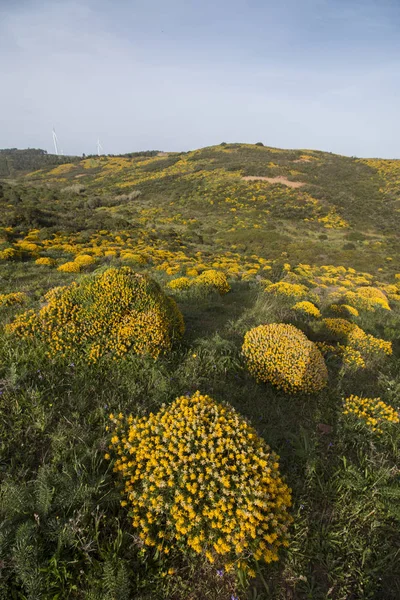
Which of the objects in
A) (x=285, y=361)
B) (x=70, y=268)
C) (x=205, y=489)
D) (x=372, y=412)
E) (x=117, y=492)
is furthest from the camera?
(x=70, y=268)

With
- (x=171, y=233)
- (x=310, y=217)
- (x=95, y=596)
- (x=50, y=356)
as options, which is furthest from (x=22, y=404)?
(x=310, y=217)

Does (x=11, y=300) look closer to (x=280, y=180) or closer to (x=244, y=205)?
(x=244, y=205)

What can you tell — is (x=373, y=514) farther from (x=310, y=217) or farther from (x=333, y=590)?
(x=310, y=217)

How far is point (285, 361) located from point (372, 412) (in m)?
1.38

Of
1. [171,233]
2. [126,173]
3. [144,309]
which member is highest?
[126,173]

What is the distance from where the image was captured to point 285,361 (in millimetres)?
4789

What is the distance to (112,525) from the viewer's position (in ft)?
7.78

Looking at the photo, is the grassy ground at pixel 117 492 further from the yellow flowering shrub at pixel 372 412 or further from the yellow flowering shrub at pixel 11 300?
the yellow flowering shrub at pixel 11 300

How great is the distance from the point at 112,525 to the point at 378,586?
2.20 metres

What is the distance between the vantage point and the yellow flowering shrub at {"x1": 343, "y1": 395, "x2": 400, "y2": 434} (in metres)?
3.93

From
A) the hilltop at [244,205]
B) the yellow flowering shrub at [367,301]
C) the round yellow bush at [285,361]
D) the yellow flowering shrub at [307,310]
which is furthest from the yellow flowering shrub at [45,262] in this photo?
the yellow flowering shrub at [367,301]

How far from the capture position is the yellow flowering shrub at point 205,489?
2.24 meters

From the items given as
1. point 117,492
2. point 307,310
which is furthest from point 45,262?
point 117,492

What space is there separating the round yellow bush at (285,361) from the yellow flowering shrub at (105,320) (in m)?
1.41
